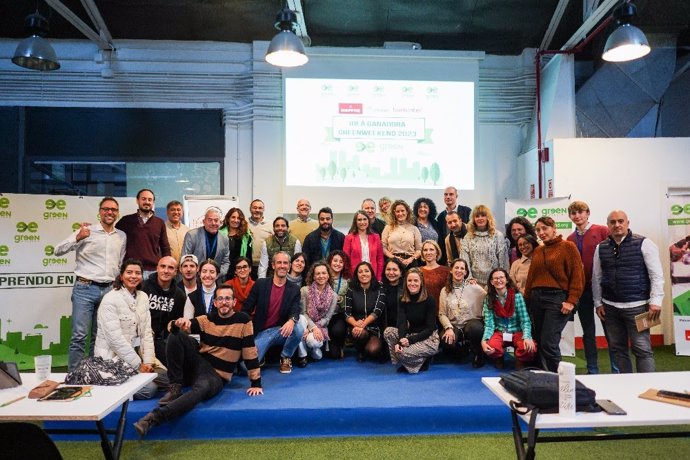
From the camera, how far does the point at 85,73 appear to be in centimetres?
601

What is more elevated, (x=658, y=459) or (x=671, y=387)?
(x=671, y=387)

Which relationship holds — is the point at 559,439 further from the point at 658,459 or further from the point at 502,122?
the point at 502,122

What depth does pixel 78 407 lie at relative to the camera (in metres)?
1.94

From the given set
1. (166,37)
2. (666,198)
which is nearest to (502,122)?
(666,198)

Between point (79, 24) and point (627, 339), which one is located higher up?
point (79, 24)

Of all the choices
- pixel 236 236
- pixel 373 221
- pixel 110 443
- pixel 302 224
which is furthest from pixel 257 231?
pixel 110 443

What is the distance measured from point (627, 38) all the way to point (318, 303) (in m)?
3.39

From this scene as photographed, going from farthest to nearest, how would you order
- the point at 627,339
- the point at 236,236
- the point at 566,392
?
the point at 236,236
the point at 627,339
the point at 566,392

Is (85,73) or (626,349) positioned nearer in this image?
(626,349)

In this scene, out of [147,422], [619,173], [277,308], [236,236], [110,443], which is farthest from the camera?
[619,173]

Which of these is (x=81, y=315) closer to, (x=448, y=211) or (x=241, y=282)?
(x=241, y=282)

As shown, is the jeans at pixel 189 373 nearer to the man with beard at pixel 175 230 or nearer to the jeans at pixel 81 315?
the jeans at pixel 81 315

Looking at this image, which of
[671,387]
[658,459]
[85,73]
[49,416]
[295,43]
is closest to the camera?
[49,416]

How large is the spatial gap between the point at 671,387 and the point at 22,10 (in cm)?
700
